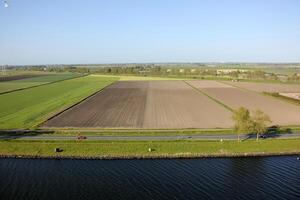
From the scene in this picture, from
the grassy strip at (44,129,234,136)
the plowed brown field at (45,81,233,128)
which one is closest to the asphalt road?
the grassy strip at (44,129,234,136)

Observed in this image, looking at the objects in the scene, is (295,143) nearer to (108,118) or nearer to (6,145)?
(108,118)

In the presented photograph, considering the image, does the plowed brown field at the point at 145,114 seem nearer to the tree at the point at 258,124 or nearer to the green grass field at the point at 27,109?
the green grass field at the point at 27,109

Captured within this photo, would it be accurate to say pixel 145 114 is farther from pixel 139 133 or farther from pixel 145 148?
pixel 145 148

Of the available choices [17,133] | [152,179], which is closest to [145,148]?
[152,179]

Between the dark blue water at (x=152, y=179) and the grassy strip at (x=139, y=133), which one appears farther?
the grassy strip at (x=139, y=133)

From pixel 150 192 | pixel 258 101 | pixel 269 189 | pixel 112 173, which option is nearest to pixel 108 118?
pixel 112 173

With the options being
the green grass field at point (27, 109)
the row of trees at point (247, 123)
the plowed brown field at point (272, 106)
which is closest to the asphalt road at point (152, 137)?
the row of trees at point (247, 123)
